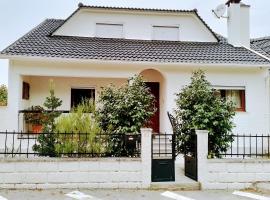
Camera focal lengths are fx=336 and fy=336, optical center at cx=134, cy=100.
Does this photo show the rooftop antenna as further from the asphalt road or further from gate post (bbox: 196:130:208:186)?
the asphalt road

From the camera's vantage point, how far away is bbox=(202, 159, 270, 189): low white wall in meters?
8.52

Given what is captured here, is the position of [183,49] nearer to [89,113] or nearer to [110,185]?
[89,113]

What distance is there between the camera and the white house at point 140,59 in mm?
13109

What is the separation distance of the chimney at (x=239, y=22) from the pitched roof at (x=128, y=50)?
0.61 meters

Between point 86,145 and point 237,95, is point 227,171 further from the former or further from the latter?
point 237,95

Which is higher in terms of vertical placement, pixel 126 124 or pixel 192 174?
pixel 126 124

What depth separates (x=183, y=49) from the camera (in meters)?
15.1

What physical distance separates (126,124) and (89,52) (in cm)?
513

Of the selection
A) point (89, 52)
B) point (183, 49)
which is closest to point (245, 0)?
point (183, 49)

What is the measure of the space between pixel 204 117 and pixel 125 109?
2.24 meters

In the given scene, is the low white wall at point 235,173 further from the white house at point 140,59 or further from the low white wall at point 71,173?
the white house at point 140,59

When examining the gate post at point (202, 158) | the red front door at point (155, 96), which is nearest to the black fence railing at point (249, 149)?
the gate post at point (202, 158)

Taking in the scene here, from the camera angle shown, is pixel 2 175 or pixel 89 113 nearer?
pixel 2 175

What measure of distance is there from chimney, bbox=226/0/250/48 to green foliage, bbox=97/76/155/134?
8301 millimetres
